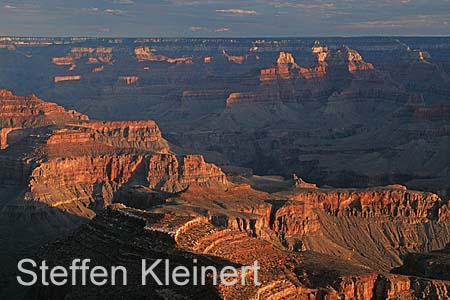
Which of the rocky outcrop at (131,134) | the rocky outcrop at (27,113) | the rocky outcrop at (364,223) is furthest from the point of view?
the rocky outcrop at (27,113)

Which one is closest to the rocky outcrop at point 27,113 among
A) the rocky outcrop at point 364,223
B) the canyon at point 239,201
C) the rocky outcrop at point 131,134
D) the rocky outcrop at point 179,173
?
the canyon at point 239,201

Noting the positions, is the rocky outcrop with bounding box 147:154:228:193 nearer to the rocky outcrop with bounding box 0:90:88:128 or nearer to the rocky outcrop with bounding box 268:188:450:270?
the rocky outcrop with bounding box 268:188:450:270

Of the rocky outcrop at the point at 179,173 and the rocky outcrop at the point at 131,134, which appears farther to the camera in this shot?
the rocky outcrop at the point at 131,134

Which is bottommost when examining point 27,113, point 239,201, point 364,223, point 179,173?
point 179,173

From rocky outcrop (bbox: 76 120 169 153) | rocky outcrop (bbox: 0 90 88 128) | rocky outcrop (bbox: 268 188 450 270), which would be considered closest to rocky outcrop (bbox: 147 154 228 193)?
rocky outcrop (bbox: 268 188 450 270)

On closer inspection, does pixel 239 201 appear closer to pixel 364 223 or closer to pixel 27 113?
pixel 364 223

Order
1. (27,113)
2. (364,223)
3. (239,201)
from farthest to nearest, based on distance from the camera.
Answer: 1. (27,113)
2. (364,223)
3. (239,201)

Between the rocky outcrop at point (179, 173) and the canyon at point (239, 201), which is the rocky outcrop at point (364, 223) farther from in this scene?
the rocky outcrop at point (179, 173)

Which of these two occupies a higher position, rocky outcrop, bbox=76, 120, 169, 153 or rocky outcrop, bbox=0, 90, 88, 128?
rocky outcrop, bbox=0, 90, 88, 128

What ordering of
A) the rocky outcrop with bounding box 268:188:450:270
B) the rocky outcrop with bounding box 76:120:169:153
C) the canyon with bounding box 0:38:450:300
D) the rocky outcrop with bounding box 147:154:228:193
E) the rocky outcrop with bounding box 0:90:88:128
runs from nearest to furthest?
1. the canyon with bounding box 0:38:450:300
2. the rocky outcrop with bounding box 268:188:450:270
3. the rocky outcrop with bounding box 147:154:228:193
4. the rocky outcrop with bounding box 76:120:169:153
5. the rocky outcrop with bounding box 0:90:88:128

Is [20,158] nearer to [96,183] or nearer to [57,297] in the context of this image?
[96,183]

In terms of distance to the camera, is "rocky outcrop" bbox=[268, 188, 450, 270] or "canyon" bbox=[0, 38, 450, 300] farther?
"rocky outcrop" bbox=[268, 188, 450, 270]

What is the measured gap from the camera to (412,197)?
92.3 meters

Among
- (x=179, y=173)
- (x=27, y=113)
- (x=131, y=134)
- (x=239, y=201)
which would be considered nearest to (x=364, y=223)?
(x=239, y=201)
